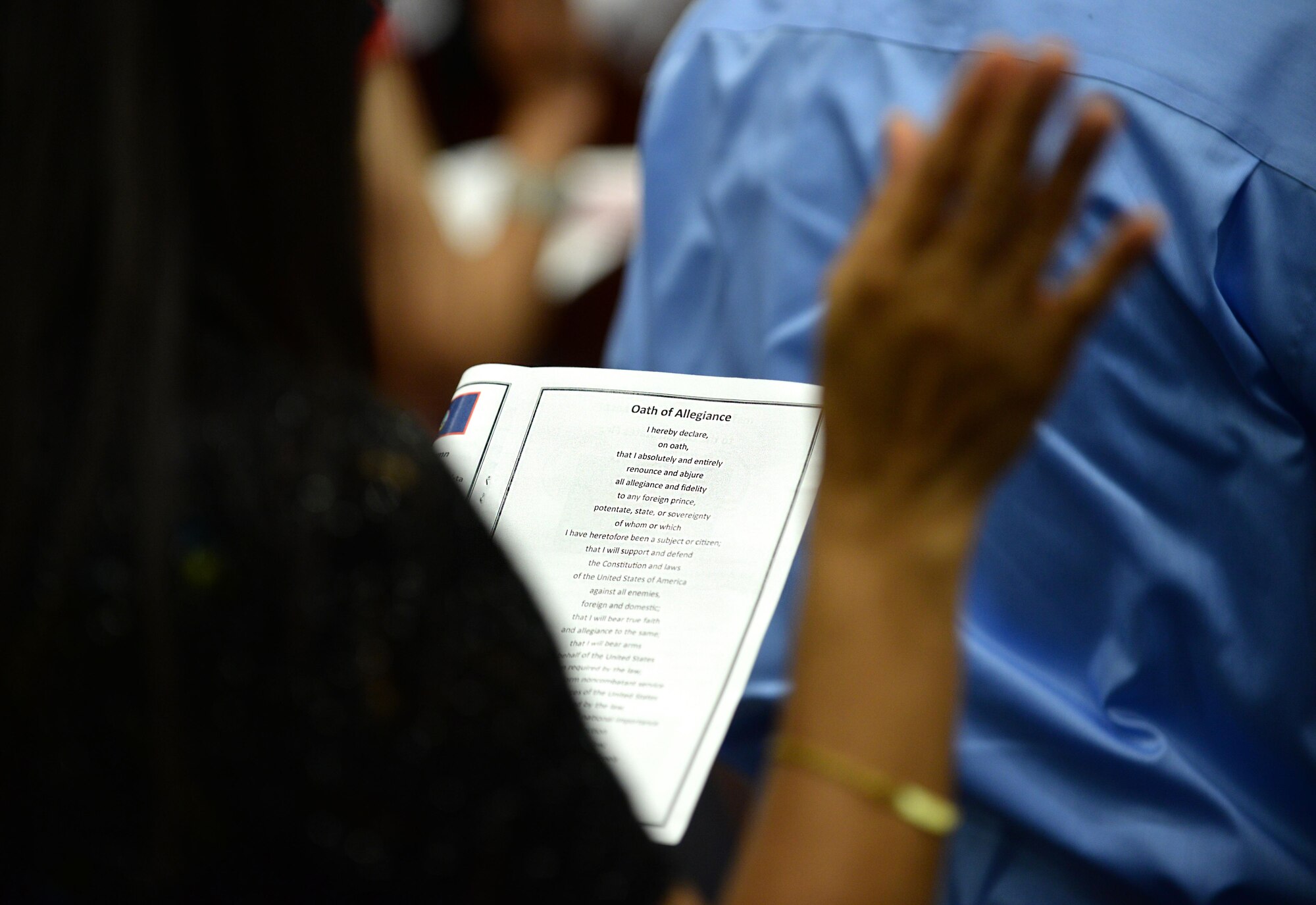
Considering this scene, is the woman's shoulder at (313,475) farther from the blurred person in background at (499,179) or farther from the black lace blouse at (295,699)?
the blurred person in background at (499,179)

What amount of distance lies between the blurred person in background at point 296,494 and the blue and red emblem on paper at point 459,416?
0.26 meters

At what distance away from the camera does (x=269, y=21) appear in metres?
0.43

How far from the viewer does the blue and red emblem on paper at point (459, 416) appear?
2.41 feet

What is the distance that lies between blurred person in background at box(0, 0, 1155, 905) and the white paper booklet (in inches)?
5.8

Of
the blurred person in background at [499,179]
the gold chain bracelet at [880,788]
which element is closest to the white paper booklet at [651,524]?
the gold chain bracelet at [880,788]

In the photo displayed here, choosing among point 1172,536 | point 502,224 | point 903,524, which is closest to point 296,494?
point 903,524

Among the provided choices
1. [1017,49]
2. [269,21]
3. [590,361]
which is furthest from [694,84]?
[590,361]

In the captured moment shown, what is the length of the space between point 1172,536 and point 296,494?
51 cm

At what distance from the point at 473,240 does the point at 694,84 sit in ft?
1.95

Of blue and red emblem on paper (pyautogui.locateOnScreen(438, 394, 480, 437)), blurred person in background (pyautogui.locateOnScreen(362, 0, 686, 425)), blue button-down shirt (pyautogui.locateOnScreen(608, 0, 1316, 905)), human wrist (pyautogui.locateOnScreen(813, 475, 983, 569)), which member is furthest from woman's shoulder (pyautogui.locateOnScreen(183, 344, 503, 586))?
blurred person in background (pyautogui.locateOnScreen(362, 0, 686, 425))

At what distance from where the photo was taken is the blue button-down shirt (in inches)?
27.4

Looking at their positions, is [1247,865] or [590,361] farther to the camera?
[590,361]

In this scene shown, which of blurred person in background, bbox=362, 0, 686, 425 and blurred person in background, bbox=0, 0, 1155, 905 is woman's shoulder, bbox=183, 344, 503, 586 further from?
blurred person in background, bbox=362, 0, 686, 425

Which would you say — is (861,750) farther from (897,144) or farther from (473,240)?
(473,240)
